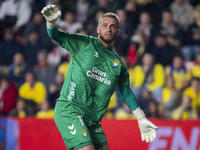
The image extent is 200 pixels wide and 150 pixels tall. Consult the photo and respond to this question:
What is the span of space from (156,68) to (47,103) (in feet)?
9.12

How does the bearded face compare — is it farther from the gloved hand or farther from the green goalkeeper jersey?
the gloved hand

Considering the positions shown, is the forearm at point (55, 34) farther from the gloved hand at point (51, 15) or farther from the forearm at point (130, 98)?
the forearm at point (130, 98)

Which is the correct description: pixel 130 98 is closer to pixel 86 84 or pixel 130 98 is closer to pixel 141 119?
pixel 141 119

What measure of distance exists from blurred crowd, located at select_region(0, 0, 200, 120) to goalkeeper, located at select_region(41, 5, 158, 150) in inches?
165

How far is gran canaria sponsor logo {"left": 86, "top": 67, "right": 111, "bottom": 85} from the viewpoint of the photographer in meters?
4.45

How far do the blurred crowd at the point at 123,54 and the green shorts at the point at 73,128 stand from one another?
4.28m

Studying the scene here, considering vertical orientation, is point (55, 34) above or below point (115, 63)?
above

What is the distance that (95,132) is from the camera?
4492mm

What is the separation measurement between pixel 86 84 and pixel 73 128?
497mm

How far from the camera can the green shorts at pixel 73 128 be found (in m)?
4.21

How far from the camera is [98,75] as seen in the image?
4488 millimetres

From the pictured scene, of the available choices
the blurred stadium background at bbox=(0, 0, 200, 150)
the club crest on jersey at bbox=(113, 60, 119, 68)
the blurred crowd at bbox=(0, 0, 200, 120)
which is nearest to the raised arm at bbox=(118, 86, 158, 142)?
the club crest on jersey at bbox=(113, 60, 119, 68)

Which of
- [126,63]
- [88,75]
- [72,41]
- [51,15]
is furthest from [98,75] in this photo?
[126,63]

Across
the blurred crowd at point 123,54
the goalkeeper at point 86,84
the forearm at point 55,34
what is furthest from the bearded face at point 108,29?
the blurred crowd at point 123,54
